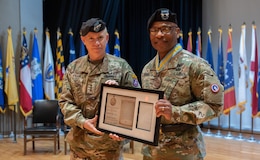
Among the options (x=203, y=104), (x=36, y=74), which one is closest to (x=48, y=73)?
(x=36, y=74)

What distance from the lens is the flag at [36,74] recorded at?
608 centimetres

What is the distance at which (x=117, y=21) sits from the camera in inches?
281

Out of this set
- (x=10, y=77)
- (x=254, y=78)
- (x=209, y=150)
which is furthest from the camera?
(x=10, y=77)

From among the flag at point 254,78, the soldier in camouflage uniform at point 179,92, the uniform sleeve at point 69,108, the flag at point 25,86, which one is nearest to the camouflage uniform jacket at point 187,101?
the soldier in camouflage uniform at point 179,92

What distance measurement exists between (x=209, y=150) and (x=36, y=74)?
10.8ft

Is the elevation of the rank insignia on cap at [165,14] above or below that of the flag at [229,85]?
above

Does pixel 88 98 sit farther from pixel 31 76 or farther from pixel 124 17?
pixel 124 17

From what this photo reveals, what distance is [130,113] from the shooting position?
1644 mm

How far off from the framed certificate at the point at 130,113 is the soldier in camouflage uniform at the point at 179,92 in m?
0.07

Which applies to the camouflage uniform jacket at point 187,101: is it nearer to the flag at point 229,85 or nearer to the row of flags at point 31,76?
the flag at point 229,85

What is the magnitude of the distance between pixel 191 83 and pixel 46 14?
6100 mm

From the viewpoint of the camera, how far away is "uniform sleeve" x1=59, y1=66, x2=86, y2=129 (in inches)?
73.5

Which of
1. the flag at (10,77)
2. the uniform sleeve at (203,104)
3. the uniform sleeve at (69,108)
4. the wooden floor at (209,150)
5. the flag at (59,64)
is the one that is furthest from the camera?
the flag at (59,64)

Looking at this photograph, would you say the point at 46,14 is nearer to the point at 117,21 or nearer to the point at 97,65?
the point at 117,21
